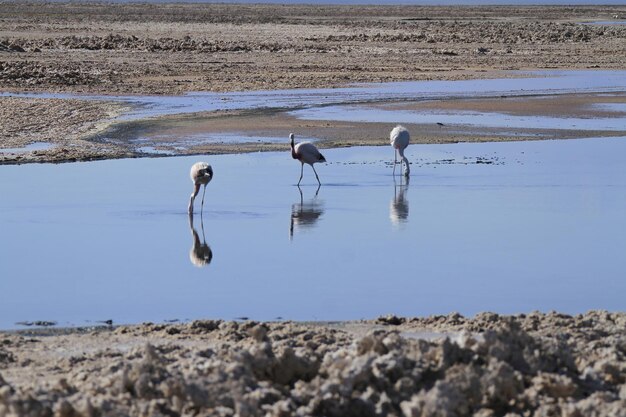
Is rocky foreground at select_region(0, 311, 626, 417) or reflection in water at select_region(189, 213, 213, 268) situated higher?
reflection in water at select_region(189, 213, 213, 268)

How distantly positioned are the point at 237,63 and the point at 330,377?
32.4 metres

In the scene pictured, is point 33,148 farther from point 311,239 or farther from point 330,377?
point 330,377

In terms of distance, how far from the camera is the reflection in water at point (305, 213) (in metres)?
13.6

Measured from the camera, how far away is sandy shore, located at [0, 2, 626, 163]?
72.6ft

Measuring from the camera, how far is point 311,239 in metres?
12.7

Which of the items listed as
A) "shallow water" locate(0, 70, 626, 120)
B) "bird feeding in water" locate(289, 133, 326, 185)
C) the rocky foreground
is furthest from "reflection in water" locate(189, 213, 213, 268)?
"shallow water" locate(0, 70, 626, 120)

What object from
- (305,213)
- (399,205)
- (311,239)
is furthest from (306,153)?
(311,239)

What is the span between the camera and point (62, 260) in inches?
457

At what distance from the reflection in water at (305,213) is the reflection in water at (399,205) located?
2.81 feet

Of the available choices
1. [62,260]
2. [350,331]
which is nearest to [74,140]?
[62,260]

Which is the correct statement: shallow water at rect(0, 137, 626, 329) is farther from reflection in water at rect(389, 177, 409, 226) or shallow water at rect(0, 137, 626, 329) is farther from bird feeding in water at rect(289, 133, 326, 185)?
bird feeding in water at rect(289, 133, 326, 185)

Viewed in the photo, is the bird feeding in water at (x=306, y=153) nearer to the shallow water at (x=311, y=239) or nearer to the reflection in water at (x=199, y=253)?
the shallow water at (x=311, y=239)

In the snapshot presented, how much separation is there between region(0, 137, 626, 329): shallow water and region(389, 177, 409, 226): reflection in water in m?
0.03

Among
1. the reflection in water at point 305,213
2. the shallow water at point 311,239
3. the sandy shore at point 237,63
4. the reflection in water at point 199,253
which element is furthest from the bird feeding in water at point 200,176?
the sandy shore at point 237,63
